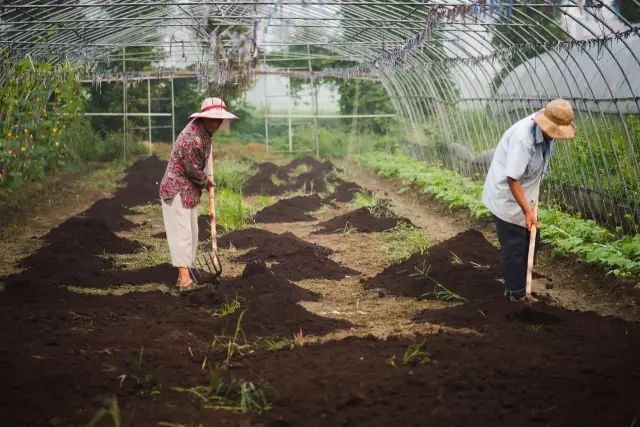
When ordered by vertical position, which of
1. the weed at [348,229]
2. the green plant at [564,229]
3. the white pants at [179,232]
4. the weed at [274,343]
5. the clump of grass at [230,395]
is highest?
the white pants at [179,232]

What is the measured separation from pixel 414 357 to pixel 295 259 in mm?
4119

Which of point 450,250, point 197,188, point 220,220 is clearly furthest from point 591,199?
point 197,188

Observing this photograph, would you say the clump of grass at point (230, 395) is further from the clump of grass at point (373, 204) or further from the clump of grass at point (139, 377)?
the clump of grass at point (373, 204)

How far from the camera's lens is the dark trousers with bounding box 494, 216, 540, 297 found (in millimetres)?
7004

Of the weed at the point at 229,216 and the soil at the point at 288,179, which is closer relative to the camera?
the weed at the point at 229,216

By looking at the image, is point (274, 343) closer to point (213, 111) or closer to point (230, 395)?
point (230, 395)

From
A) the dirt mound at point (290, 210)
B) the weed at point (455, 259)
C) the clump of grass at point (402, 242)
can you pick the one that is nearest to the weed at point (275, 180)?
the dirt mound at point (290, 210)

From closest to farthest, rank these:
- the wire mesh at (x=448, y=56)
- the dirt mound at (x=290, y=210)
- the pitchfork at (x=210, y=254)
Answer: the pitchfork at (x=210, y=254), the wire mesh at (x=448, y=56), the dirt mound at (x=290, y=210)

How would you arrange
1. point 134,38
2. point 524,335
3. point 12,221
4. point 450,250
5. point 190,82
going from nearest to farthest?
1. point 524,335
2. point 450,250
3. point 12,221
4. point 134,38
5. point 190,82

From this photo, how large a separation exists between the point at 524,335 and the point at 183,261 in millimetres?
3382

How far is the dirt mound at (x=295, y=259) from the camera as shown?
902 cm

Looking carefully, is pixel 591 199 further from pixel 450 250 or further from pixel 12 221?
pixel 12 221

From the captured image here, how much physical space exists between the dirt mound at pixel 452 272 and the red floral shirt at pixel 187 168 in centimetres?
183

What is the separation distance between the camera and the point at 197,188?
8383 mm
